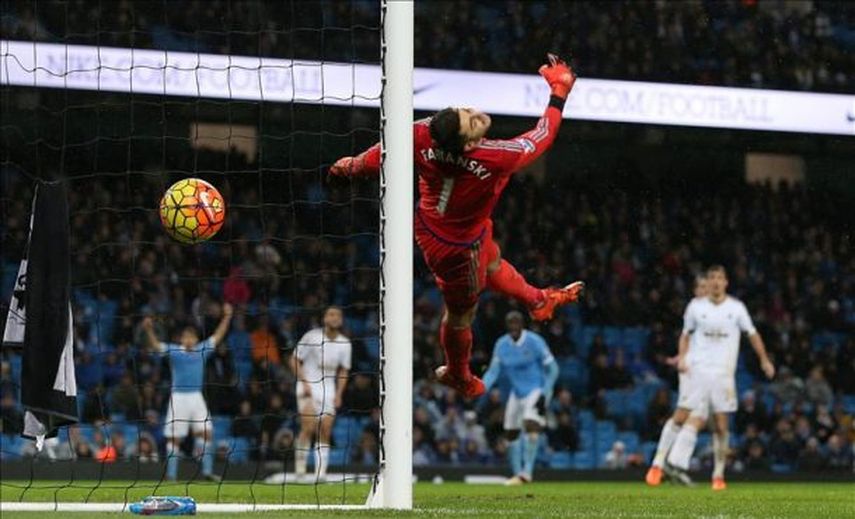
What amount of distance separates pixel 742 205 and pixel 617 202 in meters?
2.37

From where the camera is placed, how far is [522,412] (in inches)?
635

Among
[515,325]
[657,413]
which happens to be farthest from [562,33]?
[515,325]

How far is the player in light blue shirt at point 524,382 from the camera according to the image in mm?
15766

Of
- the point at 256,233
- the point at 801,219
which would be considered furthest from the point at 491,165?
the point at 801,219

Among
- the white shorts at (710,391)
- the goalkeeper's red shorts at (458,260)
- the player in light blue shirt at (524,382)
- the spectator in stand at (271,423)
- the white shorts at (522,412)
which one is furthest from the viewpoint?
the spectator in stand at (271,423)

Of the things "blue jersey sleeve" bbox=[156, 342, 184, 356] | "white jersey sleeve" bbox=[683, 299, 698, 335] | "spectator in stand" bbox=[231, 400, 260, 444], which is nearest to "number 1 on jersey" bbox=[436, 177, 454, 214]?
"blue jersey sleeve" bbox=[156, 342, 184, 356]

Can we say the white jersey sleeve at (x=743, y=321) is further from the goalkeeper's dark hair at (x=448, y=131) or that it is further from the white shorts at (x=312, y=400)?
the goalkeeper's dark hair at (x=448, y=131)

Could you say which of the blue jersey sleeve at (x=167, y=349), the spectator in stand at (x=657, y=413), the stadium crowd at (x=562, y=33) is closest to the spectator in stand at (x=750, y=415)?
the spectator in stand at (x=657, y=413)

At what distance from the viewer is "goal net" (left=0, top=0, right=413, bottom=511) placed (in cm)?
1747

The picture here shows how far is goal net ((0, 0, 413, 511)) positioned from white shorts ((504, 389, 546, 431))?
5.80 ft

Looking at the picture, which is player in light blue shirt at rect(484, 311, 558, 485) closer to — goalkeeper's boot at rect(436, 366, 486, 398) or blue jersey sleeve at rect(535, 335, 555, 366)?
blue jersey sleeve at rect(535, 335, 555, 366)

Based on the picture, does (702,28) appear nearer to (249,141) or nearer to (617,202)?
(617,202)

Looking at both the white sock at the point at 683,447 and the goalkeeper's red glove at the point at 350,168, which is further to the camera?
the white sock at the point at 683,447

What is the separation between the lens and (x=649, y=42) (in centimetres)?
2516
